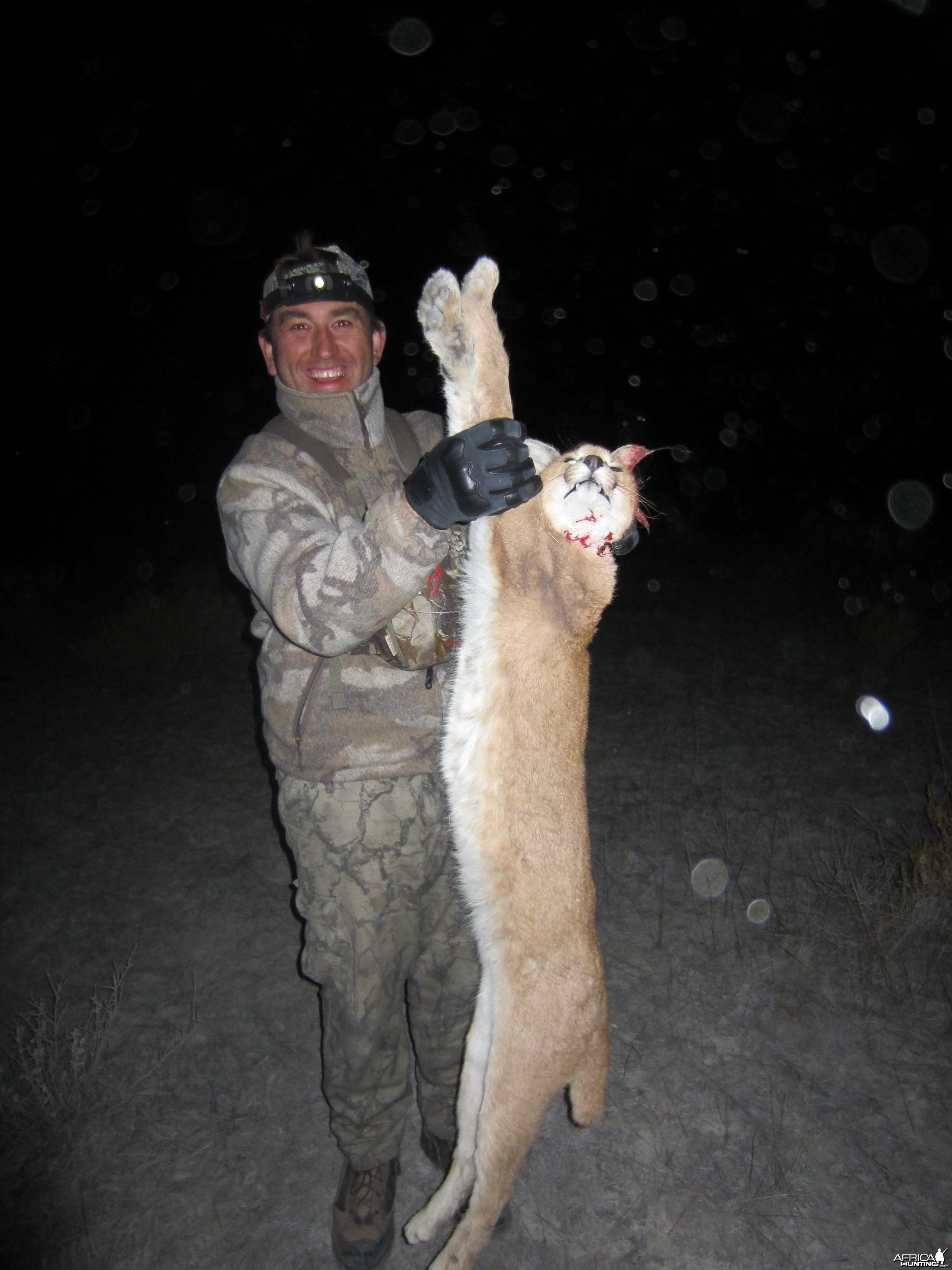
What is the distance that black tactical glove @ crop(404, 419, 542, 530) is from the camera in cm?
179

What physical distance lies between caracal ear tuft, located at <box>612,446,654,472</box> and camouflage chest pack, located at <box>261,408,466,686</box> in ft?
1.93

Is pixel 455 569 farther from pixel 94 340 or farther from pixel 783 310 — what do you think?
pixel 783 310

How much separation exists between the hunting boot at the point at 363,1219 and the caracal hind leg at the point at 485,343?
2.70 metres

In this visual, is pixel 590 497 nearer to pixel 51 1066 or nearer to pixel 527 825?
pixel 527 825

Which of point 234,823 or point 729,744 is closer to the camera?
point 234,823

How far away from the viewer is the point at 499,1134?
2373 millimetres

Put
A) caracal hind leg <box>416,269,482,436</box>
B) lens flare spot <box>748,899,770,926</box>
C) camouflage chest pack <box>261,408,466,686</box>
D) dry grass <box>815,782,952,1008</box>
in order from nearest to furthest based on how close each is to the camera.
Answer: caracal hind leg <box>416,269,482,436</box> < camouflage chest pack <box>261,408,466,686</box> < dry grass <box>815,782,952,1008</box> < lens flare spot <box>748,899,770,926</box>

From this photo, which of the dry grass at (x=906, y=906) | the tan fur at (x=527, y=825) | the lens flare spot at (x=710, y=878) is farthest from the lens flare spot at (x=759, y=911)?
the tan fur at (x=527, y=825)

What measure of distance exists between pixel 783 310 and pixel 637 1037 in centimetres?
2560

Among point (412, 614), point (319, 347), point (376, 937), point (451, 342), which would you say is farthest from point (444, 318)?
point (376, 937)

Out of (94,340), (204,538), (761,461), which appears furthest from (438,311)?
(94,340)

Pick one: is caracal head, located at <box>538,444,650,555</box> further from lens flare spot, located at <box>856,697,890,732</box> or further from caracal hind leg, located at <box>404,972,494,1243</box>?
lens flare spot, located at <box>856,697,890,732</box>

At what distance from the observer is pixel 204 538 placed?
1482 cm

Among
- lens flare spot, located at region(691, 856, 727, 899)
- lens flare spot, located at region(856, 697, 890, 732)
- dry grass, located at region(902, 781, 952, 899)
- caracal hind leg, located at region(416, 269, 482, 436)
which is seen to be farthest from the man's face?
lens flare spot, located at region(856, 697, 890, 732)
